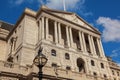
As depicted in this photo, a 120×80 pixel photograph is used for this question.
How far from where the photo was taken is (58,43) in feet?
119

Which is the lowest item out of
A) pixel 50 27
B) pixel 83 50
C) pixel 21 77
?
pixel 21 77

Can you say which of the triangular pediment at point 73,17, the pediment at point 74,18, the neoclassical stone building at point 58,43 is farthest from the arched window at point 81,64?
the pediment at point 74,18

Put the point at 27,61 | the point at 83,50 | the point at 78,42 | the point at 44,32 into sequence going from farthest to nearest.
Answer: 1. the point at 78,42
2. the point at 83,50
3. the point at 44,32
4. the point at 27,61

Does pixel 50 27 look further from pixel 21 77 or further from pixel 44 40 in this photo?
pixel 21 77

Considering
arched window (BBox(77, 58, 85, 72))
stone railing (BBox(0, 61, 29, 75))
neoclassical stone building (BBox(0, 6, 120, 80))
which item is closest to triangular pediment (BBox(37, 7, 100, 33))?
neoclassical stone building (BBox(0, 6, 120, 80))

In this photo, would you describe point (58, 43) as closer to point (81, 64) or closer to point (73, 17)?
point (81, 64)

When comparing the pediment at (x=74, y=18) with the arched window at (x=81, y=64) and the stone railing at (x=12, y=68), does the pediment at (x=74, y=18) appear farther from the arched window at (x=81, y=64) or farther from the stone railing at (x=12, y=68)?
the stone railing at (x=12, y=68)

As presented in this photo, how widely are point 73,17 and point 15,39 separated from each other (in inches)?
609

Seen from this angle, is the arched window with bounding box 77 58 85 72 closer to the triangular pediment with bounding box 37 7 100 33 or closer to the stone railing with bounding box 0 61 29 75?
the triangular pediment with bounding box 37 7 100 33

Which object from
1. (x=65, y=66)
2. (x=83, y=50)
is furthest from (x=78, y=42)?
(x=65, y=66)

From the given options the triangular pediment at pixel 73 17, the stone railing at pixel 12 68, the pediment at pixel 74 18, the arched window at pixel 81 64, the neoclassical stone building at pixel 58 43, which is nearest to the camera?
the stone railing at pixel 12 68

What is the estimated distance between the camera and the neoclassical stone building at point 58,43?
111 feet

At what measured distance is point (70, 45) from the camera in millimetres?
38438

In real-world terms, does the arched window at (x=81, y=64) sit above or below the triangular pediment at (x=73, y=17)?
below
